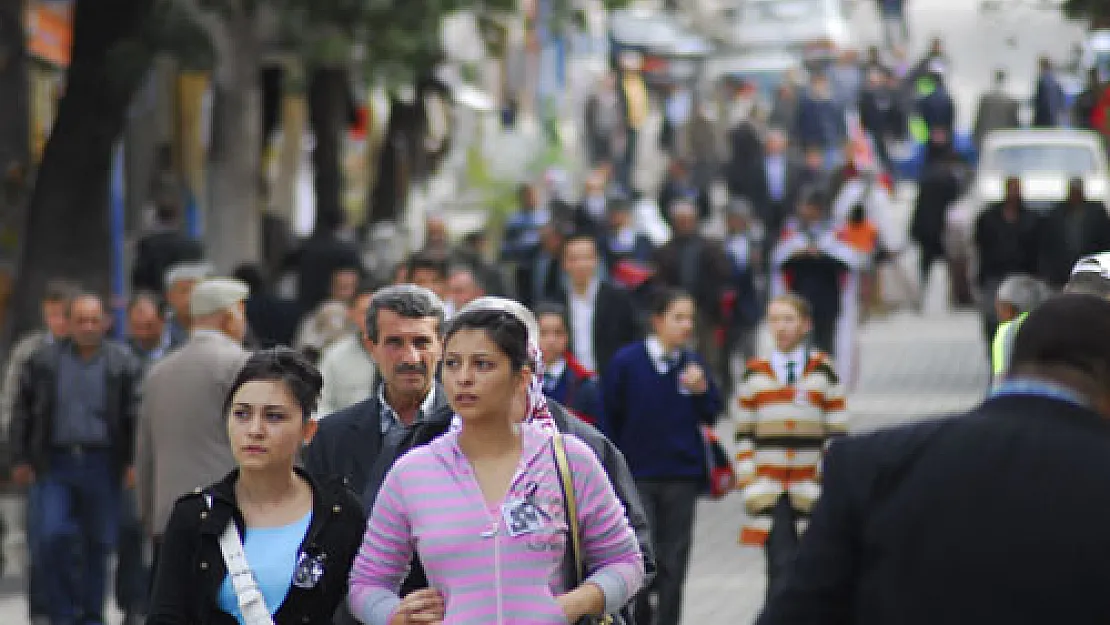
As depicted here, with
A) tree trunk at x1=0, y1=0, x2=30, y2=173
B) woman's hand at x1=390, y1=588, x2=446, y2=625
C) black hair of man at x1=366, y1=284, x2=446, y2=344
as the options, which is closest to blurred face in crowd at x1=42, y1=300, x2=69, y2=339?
black hair of man at x1=366, y1=284, x2=446, y2=344

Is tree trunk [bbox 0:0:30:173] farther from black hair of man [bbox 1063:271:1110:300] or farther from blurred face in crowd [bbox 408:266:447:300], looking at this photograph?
black hair of man [bbox 1063:271:1110:300]

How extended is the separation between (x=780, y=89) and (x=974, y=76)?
59.2 ft

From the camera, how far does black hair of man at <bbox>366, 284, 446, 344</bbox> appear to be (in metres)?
7.65

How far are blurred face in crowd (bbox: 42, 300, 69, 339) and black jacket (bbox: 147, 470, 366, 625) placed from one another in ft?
20.9

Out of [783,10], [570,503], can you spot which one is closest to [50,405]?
[570,503]

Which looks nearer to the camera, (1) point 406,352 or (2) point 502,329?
(2) point 502,329

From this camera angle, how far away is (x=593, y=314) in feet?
49.9

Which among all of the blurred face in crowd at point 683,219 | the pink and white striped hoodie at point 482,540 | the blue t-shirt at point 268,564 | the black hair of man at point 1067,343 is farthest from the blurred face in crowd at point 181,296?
the blurred face in crowd at point 683,219

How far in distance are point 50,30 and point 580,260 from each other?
10.8m

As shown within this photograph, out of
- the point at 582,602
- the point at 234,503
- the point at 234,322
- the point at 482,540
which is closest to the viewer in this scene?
the point at 482,540

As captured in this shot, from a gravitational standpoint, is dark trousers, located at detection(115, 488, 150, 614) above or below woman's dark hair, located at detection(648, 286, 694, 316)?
below

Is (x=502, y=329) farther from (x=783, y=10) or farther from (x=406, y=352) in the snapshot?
(x=783, y=10)

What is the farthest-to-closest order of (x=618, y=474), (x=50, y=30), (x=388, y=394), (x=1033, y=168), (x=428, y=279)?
(x=1033, y=168)
(x=50, y=30)
(x=428, y=279)
(x=388, y=394)
(x=618, y=474)

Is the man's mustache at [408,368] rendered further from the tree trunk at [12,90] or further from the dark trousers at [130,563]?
the tree trunk at [12,90]
